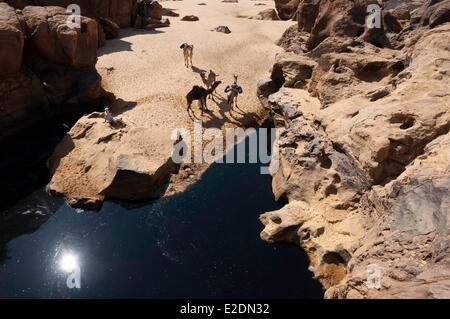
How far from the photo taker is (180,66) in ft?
91.2

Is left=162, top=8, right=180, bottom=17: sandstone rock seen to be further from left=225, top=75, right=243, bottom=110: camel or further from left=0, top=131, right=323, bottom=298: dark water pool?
left=0, top=131, right=323, bottom=298: dark water pool

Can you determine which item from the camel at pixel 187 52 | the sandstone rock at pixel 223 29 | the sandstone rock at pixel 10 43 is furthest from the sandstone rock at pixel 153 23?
the sandstone rock at pixel 10 43

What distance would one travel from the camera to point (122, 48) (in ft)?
100

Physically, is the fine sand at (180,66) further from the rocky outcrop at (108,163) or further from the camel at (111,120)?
the rocky outcrop at (108,163)

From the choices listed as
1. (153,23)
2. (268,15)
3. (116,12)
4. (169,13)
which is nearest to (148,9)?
(153,23)

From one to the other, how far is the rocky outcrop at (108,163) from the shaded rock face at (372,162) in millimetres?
5336

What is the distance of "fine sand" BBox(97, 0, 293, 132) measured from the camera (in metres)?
22.7

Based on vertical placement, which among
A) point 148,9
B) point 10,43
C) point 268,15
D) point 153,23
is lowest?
point 153,23

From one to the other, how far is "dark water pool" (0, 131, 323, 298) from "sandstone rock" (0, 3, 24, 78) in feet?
25.7

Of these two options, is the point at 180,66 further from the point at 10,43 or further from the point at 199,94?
the point at 10,43

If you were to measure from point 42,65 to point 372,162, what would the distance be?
1866 centimetres

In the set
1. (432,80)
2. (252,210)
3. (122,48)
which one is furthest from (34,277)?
(122,48)

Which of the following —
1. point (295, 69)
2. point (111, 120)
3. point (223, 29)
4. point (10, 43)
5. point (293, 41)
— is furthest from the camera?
point (223, 29)

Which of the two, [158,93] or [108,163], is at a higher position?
[158,93]
